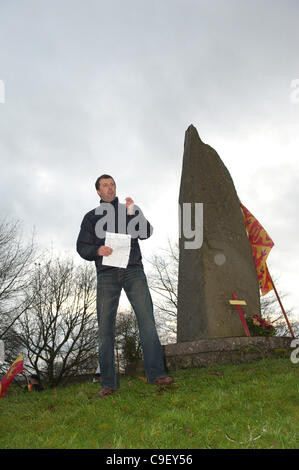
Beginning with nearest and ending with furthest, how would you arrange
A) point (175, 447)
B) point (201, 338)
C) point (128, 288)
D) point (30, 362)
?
point (175, 447) < point (128, 288) < point (201, 338) < point (30, 362)

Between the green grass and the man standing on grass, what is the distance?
11.4 inches

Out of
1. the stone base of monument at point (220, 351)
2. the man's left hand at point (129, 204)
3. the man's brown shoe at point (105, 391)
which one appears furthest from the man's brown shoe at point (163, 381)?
the man's left hand at point (129, 204)

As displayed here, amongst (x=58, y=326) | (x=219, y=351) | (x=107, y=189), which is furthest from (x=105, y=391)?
(x=58, y=326)

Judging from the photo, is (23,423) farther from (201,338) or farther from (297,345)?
(297,345)

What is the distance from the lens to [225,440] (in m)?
2.62

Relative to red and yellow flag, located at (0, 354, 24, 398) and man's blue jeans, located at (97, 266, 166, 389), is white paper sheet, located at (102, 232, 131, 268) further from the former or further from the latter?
red and yellow flag, located at (0, 354, 24, 398)

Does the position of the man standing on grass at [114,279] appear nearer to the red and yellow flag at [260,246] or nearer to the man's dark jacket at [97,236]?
the man's dark jacket at [97,236]

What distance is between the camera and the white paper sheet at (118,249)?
446cm

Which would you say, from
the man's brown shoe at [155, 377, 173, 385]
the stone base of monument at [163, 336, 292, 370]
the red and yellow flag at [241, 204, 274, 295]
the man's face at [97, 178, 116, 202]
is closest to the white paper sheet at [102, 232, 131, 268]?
the man's face at [97, 178, 116, 202]

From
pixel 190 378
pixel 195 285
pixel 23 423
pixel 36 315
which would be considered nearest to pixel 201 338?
pixel 195 285

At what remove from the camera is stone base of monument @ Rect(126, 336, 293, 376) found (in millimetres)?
6246

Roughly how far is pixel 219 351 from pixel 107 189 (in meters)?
3.31

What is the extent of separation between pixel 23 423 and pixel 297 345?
17.2 ft

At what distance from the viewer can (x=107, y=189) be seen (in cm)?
481
